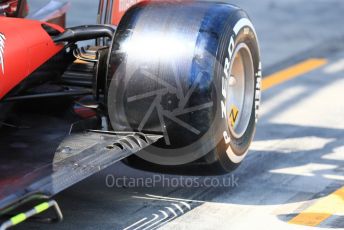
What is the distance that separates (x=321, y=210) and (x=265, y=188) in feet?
1.77

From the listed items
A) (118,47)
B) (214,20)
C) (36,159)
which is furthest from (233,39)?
(36,159)

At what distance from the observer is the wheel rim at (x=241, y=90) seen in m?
5.59

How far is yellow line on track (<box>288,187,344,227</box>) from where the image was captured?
5176mm

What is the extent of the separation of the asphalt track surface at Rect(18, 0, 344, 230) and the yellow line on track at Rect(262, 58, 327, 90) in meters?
0.05

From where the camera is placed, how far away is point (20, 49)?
4930 mm

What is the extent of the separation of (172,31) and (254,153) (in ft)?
5.74

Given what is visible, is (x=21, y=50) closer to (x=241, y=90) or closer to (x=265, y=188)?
(x=241, y=90)

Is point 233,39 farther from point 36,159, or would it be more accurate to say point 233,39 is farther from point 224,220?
point 36,159

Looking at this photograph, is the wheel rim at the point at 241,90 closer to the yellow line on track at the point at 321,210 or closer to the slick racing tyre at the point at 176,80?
the slick racing tyre at the point at 176,80

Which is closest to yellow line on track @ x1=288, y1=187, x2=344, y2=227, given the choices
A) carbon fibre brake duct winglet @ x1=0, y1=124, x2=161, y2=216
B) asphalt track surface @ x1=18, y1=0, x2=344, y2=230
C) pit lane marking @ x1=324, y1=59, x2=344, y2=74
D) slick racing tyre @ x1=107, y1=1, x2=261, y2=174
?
asphalt track surface @ x1=18, y1=0, x2=344, y2=230

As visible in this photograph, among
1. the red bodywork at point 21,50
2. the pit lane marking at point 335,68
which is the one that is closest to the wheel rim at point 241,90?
the red bodywork at point 21,50

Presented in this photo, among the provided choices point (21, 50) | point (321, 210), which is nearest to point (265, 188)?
point (321, 210)

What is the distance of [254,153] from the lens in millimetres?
6543

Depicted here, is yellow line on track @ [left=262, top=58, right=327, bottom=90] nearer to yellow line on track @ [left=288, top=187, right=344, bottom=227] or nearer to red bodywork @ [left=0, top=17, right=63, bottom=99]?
yellow line on track @ [left=288, top=187, right=344, bottom=227]
